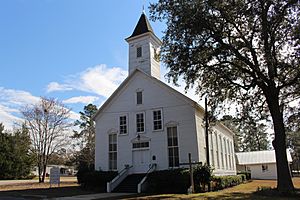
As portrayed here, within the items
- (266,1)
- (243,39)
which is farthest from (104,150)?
(266,1)

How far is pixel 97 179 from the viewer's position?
23.1 m

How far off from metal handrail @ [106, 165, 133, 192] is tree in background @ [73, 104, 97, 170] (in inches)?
1020

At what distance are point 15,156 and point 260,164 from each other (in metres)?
37.6

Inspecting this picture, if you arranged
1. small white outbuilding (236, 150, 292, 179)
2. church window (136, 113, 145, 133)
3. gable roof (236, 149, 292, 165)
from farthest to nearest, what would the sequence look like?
gable roof (236, 149, 292, 165) → small white outbuilding (236, 150, 292, 179) → church window (136, 113, 145, 133)

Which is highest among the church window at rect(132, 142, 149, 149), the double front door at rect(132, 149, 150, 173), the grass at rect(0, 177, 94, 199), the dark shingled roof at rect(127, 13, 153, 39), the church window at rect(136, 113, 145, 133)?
the dark shingled roof at rect(127, 13, 153, 39)

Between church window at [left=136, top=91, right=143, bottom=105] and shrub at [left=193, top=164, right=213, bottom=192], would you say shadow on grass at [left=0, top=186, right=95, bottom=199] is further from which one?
church window at [left=136, top=91, right=143, bottom=105]

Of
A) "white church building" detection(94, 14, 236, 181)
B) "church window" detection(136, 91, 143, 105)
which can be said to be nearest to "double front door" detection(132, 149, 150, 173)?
"white church building" detection(94, 14, 236, 181)

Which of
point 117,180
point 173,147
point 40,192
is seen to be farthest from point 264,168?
point 40,192

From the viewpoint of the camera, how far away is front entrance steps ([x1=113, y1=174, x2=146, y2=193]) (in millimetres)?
21484

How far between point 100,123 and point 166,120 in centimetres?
651

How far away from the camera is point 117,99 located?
2616cm

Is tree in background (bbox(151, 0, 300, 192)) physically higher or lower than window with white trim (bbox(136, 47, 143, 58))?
lower

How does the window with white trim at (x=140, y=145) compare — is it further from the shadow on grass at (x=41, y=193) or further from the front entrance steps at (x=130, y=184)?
the shadow on grass at (x=41, y=193)

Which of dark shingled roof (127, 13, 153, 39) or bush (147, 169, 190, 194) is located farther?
dark shingled roof (127, 13, 153, 39)
